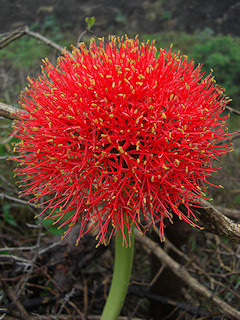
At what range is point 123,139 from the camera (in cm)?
99

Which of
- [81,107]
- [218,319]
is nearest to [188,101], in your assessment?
[81,107]

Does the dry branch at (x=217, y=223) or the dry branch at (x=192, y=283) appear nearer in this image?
the dry branch at (x=217, y=223)

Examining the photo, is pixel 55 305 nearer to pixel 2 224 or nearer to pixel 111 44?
pixel 2 224

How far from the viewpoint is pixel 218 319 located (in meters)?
1.55

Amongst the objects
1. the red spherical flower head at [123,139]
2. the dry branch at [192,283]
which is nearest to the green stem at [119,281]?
the red spherical flower head at [123,139]

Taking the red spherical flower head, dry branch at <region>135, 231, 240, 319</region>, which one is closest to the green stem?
the red spherical flower head

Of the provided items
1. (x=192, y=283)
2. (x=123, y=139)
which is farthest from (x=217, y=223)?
(x=192, y=283)

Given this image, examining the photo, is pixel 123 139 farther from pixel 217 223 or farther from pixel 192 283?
pixel 192 283

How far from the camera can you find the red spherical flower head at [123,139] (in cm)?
97

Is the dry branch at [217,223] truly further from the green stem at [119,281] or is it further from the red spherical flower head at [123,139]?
the green stem at [119,281]

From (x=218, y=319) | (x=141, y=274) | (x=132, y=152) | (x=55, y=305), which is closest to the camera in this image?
(x=132, y=152)

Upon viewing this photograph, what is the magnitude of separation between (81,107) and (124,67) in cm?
22

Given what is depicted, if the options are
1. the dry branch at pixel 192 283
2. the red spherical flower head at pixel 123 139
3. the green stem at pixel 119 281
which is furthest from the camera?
the dry branch at pixel 192 283

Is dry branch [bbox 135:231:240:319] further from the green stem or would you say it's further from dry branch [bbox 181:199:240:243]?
dry branch [bbox 181:199:240:243]
